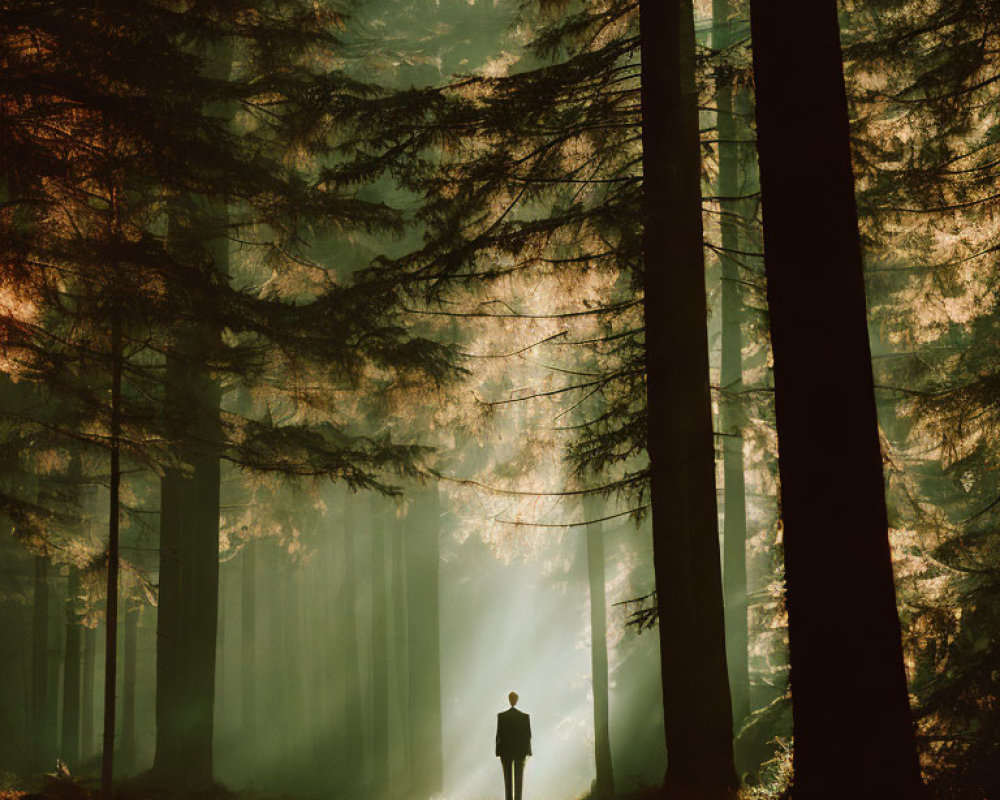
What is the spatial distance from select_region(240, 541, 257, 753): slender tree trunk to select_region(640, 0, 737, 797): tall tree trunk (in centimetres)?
2502

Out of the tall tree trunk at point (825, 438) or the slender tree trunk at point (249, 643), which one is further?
the slender tree trunk at point (249, 643)

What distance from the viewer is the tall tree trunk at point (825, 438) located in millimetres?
4621

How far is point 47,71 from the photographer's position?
7727mm

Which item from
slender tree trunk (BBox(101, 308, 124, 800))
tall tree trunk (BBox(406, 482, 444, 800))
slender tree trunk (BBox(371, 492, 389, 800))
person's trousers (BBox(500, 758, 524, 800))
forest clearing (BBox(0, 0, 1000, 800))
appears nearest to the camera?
forest clearing (BBox(0, 0, 1000, 800))

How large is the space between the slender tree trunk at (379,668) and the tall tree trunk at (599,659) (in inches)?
262

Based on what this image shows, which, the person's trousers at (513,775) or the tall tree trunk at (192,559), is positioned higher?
the tall tree trunk at (192,559)

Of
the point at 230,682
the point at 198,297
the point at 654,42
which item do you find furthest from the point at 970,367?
the point at 230,682

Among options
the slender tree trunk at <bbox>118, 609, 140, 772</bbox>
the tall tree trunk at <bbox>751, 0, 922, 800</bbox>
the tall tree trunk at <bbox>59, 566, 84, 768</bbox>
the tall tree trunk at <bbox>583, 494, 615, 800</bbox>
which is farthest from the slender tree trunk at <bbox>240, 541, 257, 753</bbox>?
the tall tree trunk at <bbox>751, 0, 922, 800</bbox>

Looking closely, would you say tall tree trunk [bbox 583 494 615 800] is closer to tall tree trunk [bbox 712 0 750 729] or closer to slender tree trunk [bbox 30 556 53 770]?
tall tree trunk [bbox 712 0 750 729]

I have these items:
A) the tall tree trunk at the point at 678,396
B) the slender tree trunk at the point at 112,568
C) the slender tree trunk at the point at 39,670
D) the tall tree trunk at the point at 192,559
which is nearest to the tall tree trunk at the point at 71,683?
the slender tree trunk at the point at 39,670

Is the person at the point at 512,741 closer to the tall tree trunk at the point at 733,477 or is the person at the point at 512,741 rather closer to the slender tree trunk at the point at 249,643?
the tall tree trunk at the point at 733,477

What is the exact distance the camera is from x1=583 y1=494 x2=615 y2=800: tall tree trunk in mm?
15477

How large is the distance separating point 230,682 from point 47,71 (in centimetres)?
3903

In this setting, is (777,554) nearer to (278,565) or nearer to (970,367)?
(970,367)
